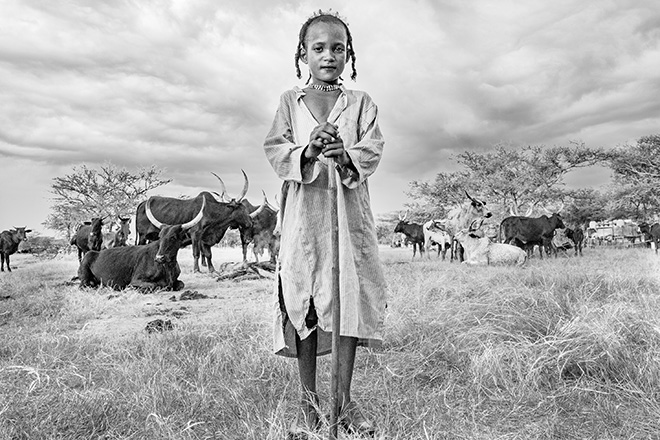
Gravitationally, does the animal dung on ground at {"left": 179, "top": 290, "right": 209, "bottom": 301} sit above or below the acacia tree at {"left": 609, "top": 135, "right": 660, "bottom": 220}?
below

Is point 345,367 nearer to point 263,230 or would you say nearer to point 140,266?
point 140,266

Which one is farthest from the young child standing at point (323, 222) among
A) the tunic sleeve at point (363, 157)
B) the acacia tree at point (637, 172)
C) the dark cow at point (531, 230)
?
the acacia tree at point (637, 172)

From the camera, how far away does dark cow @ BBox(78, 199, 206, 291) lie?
7.80m

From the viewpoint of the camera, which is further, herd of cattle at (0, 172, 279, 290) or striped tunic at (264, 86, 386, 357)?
herd of cattle at (0, 172, 279, 290)

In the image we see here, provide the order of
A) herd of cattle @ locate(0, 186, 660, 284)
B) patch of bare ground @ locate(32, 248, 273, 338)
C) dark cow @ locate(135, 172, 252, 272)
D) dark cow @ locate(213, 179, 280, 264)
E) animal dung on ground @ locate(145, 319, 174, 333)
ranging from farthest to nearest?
dark cow @ locate(213, 179, 280, 264)
dark cow @ locate(135, 172, 252, 272)
herd of cattle @ locate(0, 186, 660, 284)
patch of bare ground @ locate(32, 248, 273, 338)
animal dung on ground @ locate(145, 319, 174, 333)

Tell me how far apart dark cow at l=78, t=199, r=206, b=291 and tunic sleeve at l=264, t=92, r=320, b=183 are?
6061mm

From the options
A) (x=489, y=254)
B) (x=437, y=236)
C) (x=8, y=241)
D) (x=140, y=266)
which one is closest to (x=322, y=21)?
(x=140, y=266)

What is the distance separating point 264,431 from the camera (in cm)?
209

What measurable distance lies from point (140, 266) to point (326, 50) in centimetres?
679

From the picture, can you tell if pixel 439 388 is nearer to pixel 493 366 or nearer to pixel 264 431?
pixel 493 366

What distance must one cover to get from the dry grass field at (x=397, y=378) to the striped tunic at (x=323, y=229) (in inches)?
18.2

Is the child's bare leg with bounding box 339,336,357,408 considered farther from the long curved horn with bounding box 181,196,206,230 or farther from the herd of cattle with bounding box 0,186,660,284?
the long curved horn with bounding box 181,196,206,230

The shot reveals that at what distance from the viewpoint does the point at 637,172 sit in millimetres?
22266

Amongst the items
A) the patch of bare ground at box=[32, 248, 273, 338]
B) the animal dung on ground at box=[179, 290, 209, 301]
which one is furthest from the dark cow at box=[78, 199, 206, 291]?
the animal dung on ground at box=[179, 290, 209, 301]
